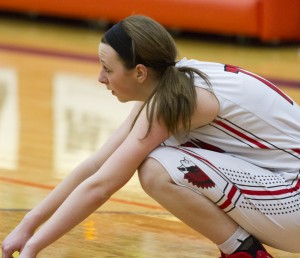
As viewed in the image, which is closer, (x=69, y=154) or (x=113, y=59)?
(x=113, y=59)

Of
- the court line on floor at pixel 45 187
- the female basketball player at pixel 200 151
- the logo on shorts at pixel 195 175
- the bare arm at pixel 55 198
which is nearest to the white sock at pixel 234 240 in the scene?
the female basketball player at pixel 200 151

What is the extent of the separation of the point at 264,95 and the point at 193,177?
0.86 feet

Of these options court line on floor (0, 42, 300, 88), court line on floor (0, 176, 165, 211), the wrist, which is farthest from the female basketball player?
court line on floor (0, 42, 300, 88)

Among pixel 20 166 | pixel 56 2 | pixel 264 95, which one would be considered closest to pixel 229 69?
pixel 264 95

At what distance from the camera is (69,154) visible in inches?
144

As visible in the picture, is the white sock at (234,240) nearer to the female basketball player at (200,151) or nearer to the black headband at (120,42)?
the female basketball player at (200,151)

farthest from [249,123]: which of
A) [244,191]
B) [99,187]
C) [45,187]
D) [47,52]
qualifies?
[47,52]

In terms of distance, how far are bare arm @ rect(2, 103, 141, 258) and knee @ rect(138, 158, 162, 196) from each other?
239 millimetres

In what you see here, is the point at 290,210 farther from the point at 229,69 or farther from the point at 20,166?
the point at 20,166

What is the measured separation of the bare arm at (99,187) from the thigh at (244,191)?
0.05 metres

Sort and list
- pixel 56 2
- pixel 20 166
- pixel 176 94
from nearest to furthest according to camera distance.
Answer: pixel 176 94 → pixel 20 166 → pixel 56 2

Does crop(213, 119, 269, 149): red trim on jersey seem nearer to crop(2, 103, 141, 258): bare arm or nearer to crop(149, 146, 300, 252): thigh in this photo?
crop(149, 146, 300, 252): thigh

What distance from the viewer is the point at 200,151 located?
7.12ft

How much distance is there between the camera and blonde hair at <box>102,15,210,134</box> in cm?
207
